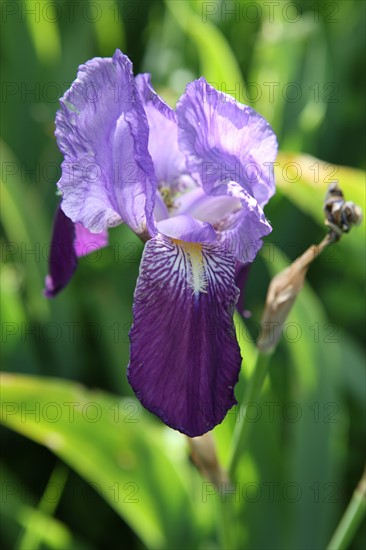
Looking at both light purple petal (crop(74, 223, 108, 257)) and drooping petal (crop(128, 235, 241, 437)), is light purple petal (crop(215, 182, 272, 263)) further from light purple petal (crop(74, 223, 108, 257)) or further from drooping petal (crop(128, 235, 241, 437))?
light purple petal (crop(74, 223, 108, 257))

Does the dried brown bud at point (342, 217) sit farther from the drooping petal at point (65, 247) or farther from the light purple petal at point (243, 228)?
the drooping petal at point (65, 247)

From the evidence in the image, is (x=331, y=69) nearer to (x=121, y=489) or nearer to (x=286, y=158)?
(x=286, y=158)

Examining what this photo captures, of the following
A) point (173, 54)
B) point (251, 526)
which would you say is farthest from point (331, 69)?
point (251, 526)

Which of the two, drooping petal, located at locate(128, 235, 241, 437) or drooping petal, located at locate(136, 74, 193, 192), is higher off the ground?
drooping petal, located at locate(136, 74, 193, 192)

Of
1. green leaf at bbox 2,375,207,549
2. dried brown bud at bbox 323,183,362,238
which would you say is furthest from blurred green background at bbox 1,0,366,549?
dried brown bud at bbox 323,183,362,238

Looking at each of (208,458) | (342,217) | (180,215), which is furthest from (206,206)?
(208,458)

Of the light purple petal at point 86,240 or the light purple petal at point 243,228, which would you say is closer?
the light purple petal at point 243,228

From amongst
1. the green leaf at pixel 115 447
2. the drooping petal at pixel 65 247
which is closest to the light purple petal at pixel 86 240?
the drooping petal at pixel 65 247

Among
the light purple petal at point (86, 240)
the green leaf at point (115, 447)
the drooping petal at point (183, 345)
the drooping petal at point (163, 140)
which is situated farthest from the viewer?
the green leaf at point (115, 447)
